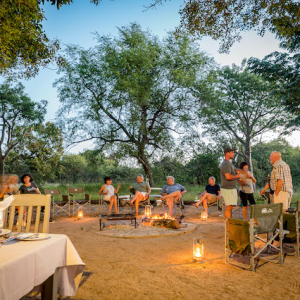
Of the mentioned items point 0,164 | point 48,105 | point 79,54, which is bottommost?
point 0,164

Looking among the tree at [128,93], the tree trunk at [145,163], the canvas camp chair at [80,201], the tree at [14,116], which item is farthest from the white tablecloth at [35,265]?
the tree at [14,116]

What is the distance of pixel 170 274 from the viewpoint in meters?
2.97

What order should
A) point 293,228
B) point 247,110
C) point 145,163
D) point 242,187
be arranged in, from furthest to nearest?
point 247,110 → point 145,163 → point 242,187 → point 293,228

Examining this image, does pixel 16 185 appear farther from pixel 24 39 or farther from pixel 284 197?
pixel 284 197

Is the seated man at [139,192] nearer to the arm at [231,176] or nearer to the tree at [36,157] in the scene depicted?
the arm at [231,176]

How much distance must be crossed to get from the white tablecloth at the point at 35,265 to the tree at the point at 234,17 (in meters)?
3.81

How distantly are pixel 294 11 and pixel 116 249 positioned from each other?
16.3 feet

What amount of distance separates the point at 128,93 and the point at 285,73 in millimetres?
6152

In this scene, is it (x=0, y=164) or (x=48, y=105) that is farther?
(x=48, y=105)

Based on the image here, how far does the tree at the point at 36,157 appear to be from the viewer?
12141 mm

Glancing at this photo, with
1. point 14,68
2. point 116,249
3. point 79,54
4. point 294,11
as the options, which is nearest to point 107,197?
point 116,249

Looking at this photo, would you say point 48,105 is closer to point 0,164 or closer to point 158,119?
point 0,164

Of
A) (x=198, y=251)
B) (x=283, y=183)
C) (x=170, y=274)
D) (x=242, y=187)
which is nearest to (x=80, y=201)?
(x=242, y=187)

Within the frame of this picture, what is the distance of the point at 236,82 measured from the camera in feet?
49.3
